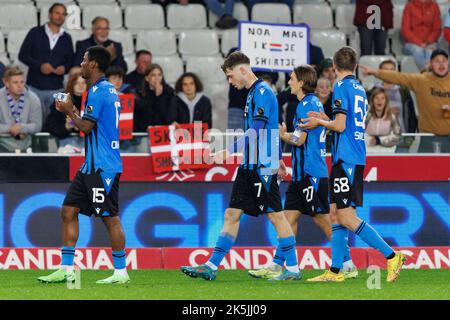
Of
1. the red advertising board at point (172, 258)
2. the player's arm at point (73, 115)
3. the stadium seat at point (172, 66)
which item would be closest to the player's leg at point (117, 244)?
the player's arm at point (73, 115)

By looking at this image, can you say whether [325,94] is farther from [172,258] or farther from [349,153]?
[349,153]

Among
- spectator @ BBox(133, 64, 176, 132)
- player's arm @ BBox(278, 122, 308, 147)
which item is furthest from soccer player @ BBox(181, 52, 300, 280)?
spectator @ BBox(133, 64, 176, 132)

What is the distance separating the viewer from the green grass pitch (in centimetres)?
1020

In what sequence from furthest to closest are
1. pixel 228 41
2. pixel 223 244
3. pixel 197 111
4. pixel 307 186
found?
1. pixel 228 41
2. pixel 197 111
3. pixel 307 186
4. pixel 223 244

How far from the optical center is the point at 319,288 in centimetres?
1092

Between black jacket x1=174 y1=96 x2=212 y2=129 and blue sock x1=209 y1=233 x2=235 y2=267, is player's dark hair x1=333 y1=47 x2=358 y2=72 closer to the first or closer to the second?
blue sock x1=209 y1=233 x2=235 y2=267

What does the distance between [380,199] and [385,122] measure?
120cm

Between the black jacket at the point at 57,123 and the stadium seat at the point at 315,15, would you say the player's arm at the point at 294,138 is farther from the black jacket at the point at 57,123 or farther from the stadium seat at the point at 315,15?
the stadium seat at the point at 315,15

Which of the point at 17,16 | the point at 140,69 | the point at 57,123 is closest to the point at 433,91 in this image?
the point at 140,69

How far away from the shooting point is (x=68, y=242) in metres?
11.3

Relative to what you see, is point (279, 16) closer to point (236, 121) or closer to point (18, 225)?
point (236, 121)

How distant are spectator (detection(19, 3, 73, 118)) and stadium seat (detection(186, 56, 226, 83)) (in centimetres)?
210

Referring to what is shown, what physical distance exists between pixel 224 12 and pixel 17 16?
3.12 metres
